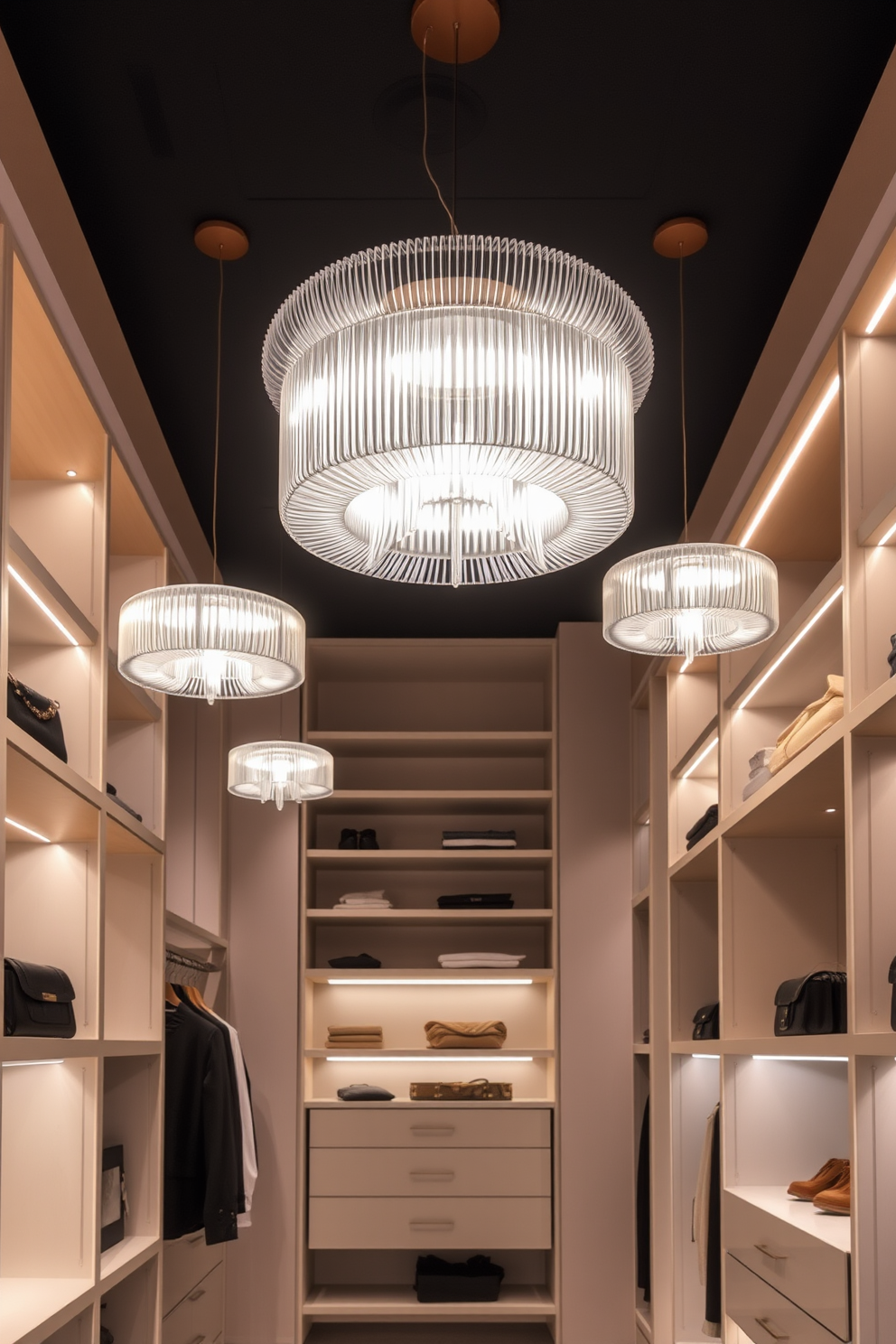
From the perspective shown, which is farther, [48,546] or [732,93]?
[48,546]

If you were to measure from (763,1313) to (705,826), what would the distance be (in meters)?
1.52

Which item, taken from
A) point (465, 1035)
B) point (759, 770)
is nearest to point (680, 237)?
point (759, 770)

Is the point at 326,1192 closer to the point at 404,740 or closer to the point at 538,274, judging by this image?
the point at 404,740

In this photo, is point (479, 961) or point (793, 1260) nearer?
point (793, 1260)

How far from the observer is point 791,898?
394 cm

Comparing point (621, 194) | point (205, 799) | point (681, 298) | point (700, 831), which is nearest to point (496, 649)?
point (205, 799)

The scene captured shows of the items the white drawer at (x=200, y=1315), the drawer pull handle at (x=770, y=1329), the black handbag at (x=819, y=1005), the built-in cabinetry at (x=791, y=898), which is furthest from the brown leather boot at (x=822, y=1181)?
the white drawer at (x=200, y=1315)

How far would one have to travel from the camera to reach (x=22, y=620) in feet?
10.4

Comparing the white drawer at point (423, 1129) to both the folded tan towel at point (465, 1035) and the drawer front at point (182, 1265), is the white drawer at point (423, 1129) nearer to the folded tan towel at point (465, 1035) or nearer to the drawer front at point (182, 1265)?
the folded tan towel at point (465, 1035)

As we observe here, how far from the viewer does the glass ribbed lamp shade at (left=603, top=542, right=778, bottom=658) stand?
285cm

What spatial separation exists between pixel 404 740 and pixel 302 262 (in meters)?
3.23

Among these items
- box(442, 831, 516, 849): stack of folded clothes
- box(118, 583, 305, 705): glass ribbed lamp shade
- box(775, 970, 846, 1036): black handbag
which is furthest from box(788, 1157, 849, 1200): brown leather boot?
box(442, 831, 516, 849): stack of folded clothes

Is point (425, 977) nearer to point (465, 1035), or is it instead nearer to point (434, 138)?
point (465, 1035)

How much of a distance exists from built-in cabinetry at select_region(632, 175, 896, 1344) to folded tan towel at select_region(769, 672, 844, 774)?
70mm
